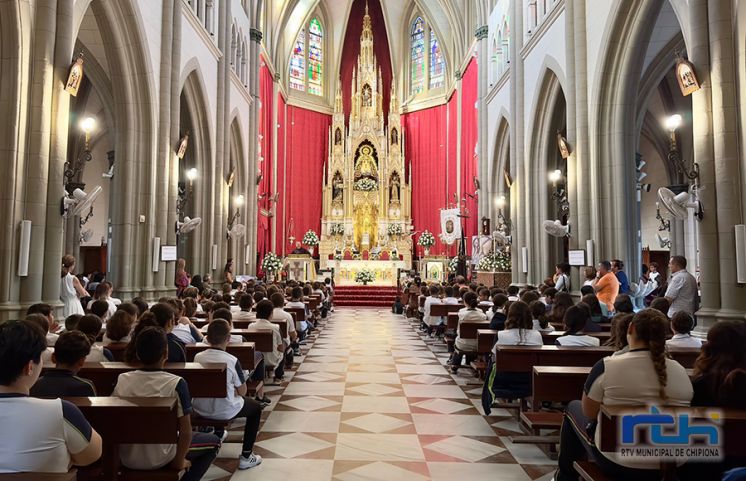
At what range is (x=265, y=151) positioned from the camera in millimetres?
25781

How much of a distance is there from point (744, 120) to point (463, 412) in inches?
194

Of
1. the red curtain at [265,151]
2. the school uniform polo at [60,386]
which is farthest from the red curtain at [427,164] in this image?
the school uniform polo at [60,386]

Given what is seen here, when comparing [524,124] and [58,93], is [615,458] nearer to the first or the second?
[58,93]

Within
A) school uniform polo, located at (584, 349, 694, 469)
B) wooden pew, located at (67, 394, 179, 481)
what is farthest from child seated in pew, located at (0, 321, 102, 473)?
school uniform polo, located at (584, 349, 694, 469)

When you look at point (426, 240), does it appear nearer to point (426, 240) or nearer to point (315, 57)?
point (426, 240)

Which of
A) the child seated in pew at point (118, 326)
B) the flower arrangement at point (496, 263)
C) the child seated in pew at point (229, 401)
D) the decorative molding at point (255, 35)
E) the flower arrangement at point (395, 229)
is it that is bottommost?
the child seated in pew at point (229, 401)

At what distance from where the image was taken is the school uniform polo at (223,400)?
4233 millimetres

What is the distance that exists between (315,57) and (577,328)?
92.6 ft

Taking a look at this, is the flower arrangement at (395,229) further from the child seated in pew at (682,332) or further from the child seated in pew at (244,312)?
the child seated in pew at (682,332)

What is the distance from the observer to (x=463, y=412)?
6.30 m

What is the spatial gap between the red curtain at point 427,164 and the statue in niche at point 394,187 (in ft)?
3.25

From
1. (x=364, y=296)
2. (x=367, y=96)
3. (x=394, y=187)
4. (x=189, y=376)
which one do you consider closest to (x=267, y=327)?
(x=189, y=376)

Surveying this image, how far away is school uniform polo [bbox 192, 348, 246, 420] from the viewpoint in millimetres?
4233

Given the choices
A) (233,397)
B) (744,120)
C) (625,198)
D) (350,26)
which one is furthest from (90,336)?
(350,26)
